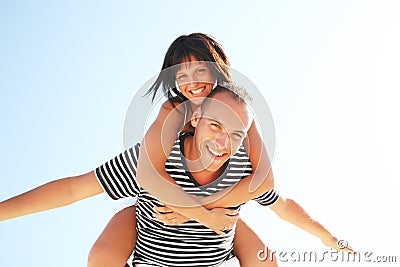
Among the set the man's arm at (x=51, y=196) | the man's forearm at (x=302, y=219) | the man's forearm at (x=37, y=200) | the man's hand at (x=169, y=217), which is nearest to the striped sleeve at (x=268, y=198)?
the man's forearm at (x=302, y=219)

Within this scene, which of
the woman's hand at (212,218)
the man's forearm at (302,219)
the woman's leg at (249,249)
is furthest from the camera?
the man's forearm at (302,219)

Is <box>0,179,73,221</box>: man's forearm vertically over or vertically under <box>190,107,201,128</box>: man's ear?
under

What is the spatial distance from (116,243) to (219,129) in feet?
2.63

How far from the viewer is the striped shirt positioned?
3250 millimetres

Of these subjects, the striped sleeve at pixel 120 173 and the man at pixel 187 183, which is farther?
the striped sleeve at pixel 120 173

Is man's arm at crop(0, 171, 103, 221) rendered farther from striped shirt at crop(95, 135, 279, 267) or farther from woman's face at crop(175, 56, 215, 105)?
woman's face at crop(175, 56, 215, 105)

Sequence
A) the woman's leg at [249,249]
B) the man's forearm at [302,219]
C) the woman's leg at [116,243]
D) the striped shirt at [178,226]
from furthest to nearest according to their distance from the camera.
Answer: the man's forearm at [302,219] → the woman's leg at [249,249] → the woman's leg at [116,243] → the striped shirt at [178,226]

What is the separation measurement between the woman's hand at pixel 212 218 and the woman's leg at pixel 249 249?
39 cm

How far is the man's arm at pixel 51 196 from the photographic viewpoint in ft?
11.1

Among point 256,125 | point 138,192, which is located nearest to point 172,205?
point 138,192

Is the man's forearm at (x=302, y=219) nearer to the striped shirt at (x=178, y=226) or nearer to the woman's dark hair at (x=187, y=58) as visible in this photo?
the striped shirt at (x=178, y=226)

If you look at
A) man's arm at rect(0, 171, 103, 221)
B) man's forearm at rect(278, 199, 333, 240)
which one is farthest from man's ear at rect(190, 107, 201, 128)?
man's forearm at rect(278, 199, 333, 240)

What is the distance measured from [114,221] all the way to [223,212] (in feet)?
2.08

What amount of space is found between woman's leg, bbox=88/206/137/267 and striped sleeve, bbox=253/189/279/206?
67cm
